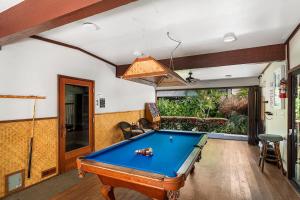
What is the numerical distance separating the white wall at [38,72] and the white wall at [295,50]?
413cm

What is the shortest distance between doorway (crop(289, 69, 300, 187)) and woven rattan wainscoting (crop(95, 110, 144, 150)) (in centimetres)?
408

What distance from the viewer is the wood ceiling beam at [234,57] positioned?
3.48 metres

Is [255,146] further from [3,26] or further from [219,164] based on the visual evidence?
[3,26]

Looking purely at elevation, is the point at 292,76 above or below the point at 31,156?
above

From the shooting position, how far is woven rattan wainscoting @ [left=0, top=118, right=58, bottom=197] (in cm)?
266

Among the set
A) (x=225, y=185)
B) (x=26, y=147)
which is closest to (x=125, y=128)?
(x=26, y=147)

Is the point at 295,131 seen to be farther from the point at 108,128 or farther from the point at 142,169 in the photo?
the point at 108,128

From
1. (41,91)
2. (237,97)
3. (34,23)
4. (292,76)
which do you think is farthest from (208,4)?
(237,97)

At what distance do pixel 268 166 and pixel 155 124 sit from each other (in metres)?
4.22

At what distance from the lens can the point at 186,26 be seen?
2725 millimetres

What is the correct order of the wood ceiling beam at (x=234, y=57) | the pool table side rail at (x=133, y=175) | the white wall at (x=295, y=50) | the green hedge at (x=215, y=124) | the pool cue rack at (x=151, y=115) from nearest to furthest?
the pool table side rail at (x=133, y=175), the white wall at (x=295, y=50), the wood ceiling beam at (x=234, y=57), the pool cue rack at (x=151, y=115), the green hedge at (x=215, y=124)

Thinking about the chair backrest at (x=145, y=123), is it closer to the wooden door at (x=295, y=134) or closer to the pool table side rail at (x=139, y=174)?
the wooden door at (x=295, y=134)

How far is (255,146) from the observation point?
575 centimetres

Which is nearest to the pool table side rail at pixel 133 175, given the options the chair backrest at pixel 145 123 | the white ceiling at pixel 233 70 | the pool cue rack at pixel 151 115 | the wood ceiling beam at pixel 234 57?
the wood ceiling beam at pixel 234 57
